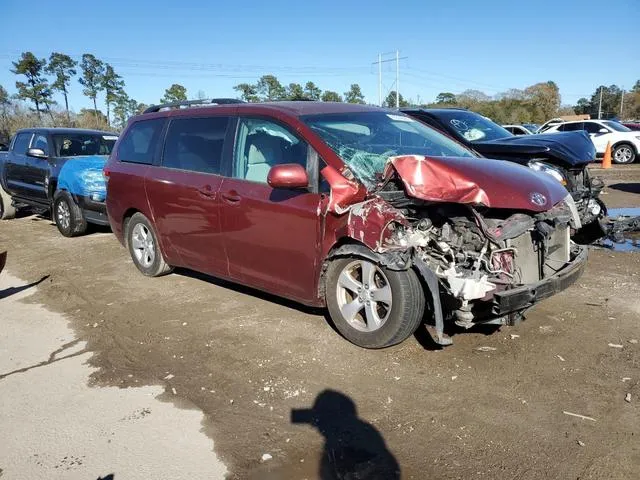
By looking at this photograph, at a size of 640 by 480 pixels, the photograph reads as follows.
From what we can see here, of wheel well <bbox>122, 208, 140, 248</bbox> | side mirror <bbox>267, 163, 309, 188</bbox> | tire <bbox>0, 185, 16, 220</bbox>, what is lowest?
tire <bbox>0, 185, 16, 220</bbox>

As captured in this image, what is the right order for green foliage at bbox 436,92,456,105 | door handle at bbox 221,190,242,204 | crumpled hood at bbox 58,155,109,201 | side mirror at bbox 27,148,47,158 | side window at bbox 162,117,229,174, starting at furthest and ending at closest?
green foliage at bbox 436,92,456,105 < side mirror at bbox 27,148,47,158 < crumpled hood at bbox 58,155,109,201 < side window at bbox 162,117,229,174 < door handle at bbox 221,190,242,204

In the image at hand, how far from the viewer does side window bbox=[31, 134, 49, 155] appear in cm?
954

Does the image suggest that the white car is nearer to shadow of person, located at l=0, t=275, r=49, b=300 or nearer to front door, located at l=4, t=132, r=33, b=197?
front door, located at l=4, t=132, r=33, b=197

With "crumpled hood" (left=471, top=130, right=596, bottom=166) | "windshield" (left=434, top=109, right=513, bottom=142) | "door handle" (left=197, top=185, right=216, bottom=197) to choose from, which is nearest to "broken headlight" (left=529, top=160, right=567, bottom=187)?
"crumpled hood" (left=471, top=130, right=596, bottom=166)

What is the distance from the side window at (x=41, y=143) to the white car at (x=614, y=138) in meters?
16.8

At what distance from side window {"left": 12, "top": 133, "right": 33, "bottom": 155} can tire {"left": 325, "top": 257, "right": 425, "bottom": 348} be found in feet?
28.4

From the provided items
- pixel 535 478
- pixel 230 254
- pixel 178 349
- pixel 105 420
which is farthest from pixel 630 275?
pixel 105 420

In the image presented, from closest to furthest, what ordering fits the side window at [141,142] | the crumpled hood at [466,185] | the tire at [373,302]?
the crumpled hood at [466,185] → the tire at [373,302] → the side window at [141,142]

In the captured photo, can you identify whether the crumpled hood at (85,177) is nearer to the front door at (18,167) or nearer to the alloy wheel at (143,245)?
the front door at (18,167)

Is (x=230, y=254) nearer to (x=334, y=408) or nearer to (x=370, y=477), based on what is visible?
(x=334, y=408)

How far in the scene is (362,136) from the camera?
441cm

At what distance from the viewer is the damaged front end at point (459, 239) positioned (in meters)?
3.49

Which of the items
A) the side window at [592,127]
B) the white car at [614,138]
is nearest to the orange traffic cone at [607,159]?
the white car at [614,138]

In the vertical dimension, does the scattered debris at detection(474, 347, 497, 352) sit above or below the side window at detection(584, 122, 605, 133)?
below
